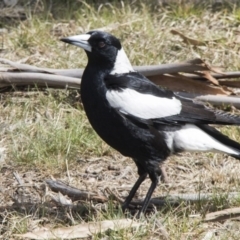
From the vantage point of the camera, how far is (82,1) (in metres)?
6.33

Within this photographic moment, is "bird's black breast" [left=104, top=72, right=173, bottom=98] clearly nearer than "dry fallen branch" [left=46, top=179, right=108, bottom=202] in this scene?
Yes

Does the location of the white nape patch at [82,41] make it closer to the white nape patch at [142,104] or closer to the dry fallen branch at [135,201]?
the white nape patch at [142,104]

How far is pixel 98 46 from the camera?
13.5 ft

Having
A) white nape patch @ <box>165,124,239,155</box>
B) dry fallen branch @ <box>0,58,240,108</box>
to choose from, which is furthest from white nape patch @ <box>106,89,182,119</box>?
Answer: dry fallen branch @ <box>0,58,240,108</box>

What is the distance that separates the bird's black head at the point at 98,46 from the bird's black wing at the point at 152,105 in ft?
0.36

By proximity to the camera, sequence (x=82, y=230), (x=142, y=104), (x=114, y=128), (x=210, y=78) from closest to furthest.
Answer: (x=82, y=230) → (x=114, y=128) → (x=142, y=104) → (x=210, y=78)

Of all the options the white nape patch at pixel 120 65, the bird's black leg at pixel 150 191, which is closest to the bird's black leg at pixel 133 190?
the bird's black leg at pixel 150 191

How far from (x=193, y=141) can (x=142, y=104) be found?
32cm

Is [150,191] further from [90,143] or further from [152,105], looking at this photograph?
[90,143]

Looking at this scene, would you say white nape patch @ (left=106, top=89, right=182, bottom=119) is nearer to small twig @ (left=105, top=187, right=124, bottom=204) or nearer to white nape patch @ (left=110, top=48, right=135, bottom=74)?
white nape patch @ (left=110, top=48, right=135, bottom=74)

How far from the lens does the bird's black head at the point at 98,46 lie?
4086 millimetres

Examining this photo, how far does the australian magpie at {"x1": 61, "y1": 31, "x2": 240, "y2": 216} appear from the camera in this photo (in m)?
3.93

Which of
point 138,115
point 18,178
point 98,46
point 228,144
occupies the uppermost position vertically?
point 98,46

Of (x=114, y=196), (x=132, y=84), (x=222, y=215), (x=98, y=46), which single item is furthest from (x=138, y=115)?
(x=222, y=215)
